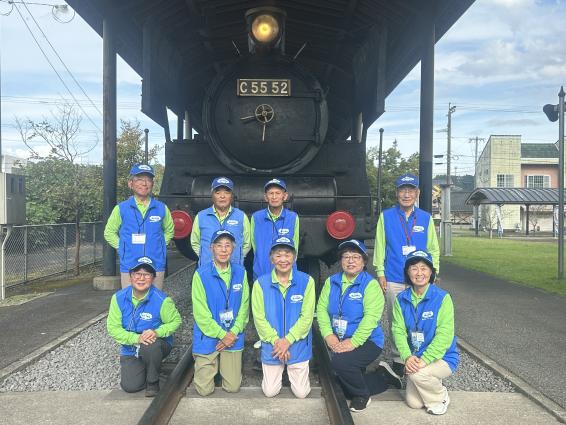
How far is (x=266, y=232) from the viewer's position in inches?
170

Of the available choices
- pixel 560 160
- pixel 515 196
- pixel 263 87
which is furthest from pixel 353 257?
pixel 515 196

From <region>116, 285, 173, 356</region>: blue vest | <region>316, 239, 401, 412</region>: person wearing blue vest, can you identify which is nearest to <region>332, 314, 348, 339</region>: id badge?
<region>316, 239, 401, 412</region>: person wearing blue vest

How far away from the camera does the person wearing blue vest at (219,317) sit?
12.1 feet

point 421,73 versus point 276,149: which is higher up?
point 421,73

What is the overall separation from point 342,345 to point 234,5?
482cm

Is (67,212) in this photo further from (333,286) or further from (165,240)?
(333,286)

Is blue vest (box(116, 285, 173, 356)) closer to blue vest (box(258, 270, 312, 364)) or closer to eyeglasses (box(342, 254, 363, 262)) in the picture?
blue vest (box(258, 270, 312, 364))

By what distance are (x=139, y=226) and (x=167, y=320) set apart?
94 cm

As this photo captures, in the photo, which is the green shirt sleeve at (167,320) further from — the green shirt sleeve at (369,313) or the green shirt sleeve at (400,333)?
the green shirt sleeve at (400,333)

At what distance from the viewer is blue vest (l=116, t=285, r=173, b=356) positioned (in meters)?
3.80

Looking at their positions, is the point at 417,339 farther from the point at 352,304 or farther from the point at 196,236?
the point at 196,236

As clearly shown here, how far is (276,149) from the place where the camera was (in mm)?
5562

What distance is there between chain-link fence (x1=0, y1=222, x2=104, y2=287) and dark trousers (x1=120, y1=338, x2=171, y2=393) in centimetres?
510

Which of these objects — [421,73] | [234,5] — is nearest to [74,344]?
[234,5]
